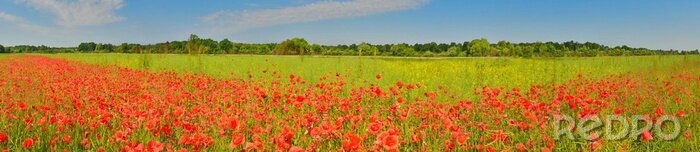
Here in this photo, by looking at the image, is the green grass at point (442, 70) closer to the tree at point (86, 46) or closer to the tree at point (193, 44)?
the tree at point (193, 44)

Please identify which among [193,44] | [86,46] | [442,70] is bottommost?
[442,70]

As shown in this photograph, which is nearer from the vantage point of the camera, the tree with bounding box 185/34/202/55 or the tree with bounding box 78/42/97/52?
the tree with bounding box 185/34/202/55

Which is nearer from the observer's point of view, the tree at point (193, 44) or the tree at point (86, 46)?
the tree at point (193, 44)

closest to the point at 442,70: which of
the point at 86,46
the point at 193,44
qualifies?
the point at 193,44

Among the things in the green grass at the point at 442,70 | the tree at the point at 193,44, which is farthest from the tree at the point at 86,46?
the tree at the point at 193,44

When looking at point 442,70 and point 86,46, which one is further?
point 86,46

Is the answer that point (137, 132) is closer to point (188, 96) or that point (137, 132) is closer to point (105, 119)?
point (105, 119)

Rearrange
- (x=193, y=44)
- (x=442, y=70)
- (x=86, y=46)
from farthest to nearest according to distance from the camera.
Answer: (x=86, y=46), (x=193, y=44), (x=442, y=70)

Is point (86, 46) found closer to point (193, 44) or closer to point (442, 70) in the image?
point (193, 44)

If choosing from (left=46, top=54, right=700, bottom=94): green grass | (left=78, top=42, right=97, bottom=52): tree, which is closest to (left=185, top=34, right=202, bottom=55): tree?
(left=46, top=54, right=700, bottom=94): green grass

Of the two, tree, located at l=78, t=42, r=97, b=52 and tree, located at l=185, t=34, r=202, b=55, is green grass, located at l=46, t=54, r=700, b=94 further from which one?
tree, located at l=78, t=42, r=97, b=52

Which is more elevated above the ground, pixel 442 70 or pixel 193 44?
pixel 193 44

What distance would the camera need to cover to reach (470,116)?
4.36 meters

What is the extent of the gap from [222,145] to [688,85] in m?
8.30
